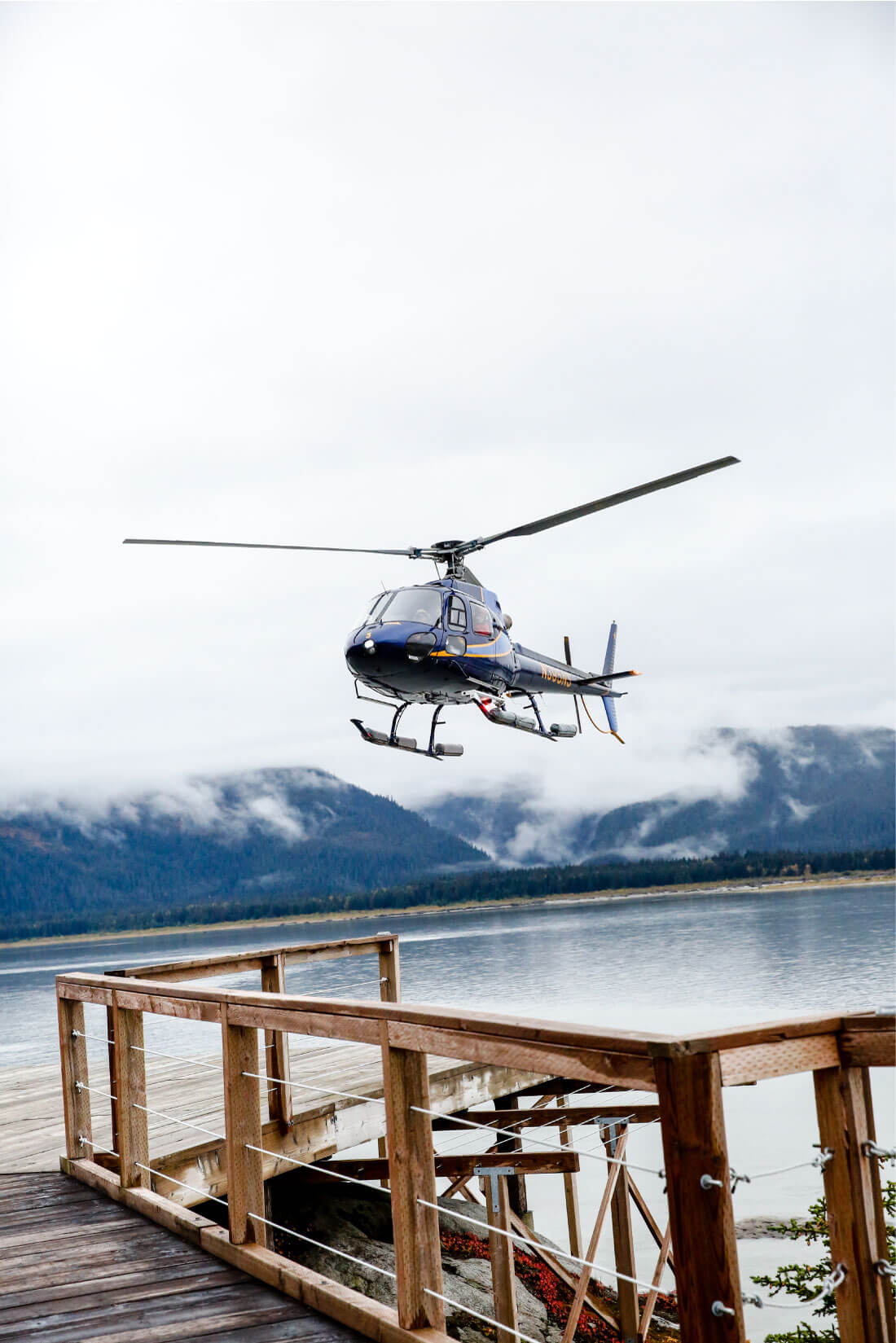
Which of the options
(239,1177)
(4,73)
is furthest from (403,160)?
(239,1177)

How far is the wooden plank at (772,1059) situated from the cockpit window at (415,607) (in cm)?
1115

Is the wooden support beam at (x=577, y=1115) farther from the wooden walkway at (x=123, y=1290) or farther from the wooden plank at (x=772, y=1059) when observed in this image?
the wooden plank at (x=772, y=1059)

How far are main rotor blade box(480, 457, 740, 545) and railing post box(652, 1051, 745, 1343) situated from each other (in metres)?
9.07

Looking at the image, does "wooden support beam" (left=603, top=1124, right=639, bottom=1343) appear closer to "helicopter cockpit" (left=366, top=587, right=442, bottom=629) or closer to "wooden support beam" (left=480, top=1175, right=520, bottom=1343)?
"wooden support beam" (left=480, top=1175, right=520, bottom=1343)

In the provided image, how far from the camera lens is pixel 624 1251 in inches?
393

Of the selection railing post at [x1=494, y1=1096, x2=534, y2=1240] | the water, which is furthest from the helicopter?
railing post at [x1=494, y1=1096, x2=534, y2=1240]

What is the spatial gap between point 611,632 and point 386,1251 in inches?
638

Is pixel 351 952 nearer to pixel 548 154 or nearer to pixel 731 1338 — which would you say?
pixel 731 1338

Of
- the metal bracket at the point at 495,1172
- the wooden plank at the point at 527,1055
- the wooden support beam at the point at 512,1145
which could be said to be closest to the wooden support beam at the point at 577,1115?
the wooden support beam at the point at 512,1145

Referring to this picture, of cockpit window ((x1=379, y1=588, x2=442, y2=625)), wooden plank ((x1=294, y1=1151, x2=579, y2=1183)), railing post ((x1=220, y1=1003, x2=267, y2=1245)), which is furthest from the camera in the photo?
cockpit window ((x1=379, y1=588, x2=442, y2=625))

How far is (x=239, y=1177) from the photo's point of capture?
4004 millimetres

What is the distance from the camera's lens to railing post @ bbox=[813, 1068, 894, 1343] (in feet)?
6.93

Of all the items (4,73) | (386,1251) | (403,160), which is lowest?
(386,1251)

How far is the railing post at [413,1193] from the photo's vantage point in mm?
3090
